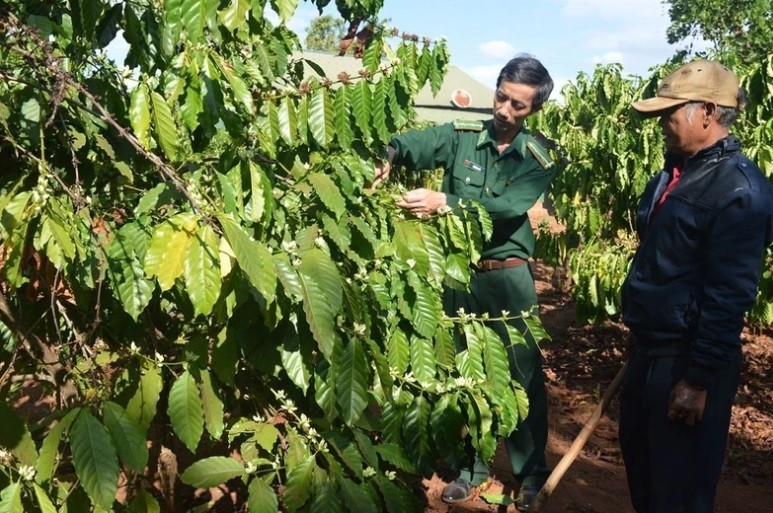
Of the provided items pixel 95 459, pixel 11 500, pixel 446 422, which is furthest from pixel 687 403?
pixel 11 500

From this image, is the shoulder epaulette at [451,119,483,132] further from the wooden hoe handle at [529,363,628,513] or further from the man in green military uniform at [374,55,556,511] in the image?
the wooden hoe handle at [529,363,628,513]

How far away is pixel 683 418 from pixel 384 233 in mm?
1117

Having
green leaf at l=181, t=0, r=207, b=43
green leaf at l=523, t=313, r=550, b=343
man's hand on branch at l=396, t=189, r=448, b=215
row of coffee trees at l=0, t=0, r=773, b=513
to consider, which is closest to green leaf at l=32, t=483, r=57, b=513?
row of coffee trees at l=0, t=0, r=773, b=513

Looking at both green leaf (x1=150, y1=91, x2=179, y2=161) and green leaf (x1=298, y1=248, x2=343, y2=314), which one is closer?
green leaf (x1=298, y1=248, x2=343, y2=314)

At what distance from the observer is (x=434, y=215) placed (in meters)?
2.48

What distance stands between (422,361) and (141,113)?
1011mm

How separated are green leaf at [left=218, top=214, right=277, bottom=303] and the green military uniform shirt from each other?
1895 millimetres

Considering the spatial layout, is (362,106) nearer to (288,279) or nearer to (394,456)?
(288,279)

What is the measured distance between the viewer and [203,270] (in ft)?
4.38

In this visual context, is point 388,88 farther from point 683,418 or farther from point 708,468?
point 708,468

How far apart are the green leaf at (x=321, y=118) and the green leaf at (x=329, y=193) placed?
0.66 feet

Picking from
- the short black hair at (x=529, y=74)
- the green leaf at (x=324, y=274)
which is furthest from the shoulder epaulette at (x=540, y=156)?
the green leaf at (x=324, y=274)

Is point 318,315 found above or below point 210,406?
above

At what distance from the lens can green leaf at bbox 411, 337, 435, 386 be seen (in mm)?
2236
